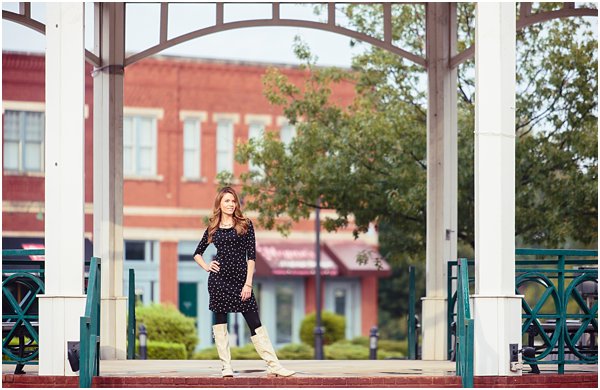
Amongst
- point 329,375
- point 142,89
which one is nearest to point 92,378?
point 329,375

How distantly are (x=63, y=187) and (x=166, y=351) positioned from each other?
20201 millimetres

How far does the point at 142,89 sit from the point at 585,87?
94.9 feet

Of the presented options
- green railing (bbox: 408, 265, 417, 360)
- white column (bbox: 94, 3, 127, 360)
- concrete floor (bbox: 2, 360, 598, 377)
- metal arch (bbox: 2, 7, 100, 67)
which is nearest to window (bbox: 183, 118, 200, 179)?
green railing (bbox: 408, 265, 417, 360)

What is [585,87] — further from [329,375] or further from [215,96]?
[215,96]

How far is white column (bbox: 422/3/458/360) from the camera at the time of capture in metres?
16.3

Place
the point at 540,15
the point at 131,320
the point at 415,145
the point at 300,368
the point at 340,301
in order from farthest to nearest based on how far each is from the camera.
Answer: the point at 340,301
the point at 415,145
the point at 131,320
the point at 540,15
the point at 300,368

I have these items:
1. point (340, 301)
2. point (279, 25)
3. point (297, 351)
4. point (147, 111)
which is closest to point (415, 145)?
point (279, 25)

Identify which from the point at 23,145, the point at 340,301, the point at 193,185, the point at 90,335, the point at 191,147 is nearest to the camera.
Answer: the point at 90,335

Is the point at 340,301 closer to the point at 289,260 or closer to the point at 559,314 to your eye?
the point at 289,260

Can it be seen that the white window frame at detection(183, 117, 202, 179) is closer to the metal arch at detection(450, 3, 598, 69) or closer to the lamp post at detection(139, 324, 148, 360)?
the lamp post at detection(139, 324, 148, 360)

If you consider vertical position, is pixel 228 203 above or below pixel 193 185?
below

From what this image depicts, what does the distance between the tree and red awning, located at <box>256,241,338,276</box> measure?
23797mm

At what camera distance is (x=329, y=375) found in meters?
11.8

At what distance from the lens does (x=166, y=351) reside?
103 ft
